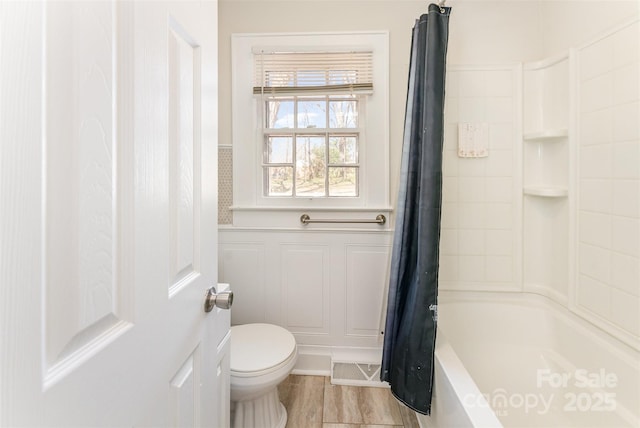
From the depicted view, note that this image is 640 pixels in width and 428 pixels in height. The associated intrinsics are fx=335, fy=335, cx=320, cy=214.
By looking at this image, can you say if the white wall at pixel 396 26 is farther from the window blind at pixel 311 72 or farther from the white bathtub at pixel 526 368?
the white bathtub at pixel 526 368

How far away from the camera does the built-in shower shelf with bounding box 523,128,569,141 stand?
1.73m

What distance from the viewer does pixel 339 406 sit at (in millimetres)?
1751

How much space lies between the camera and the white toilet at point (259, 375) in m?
1.42

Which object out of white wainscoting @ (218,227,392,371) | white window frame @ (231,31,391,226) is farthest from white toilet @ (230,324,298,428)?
white window frame @ (231,31,391,226)

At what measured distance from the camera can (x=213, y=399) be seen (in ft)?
2.91

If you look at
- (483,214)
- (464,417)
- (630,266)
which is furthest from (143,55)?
(483,214)

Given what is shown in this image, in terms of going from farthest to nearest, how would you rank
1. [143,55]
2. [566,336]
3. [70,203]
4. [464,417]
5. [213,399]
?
[566,336] → [464,417] → [213,399] → [143,55] → [70,203]

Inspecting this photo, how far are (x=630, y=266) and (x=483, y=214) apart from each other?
723mm

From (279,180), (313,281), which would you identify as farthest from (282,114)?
(313,281)

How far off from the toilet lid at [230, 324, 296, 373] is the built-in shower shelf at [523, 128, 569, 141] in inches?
67.2

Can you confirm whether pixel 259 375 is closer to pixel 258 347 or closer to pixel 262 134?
pixel 258 347

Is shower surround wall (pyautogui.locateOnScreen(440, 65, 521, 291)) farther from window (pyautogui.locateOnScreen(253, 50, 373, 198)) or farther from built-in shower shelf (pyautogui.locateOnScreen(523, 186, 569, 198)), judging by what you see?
window (pyautogui.locateOnScreen(253, 50, 373, 198))

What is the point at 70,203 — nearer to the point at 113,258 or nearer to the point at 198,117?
the point at 113,258

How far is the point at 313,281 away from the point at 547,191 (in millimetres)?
1417
